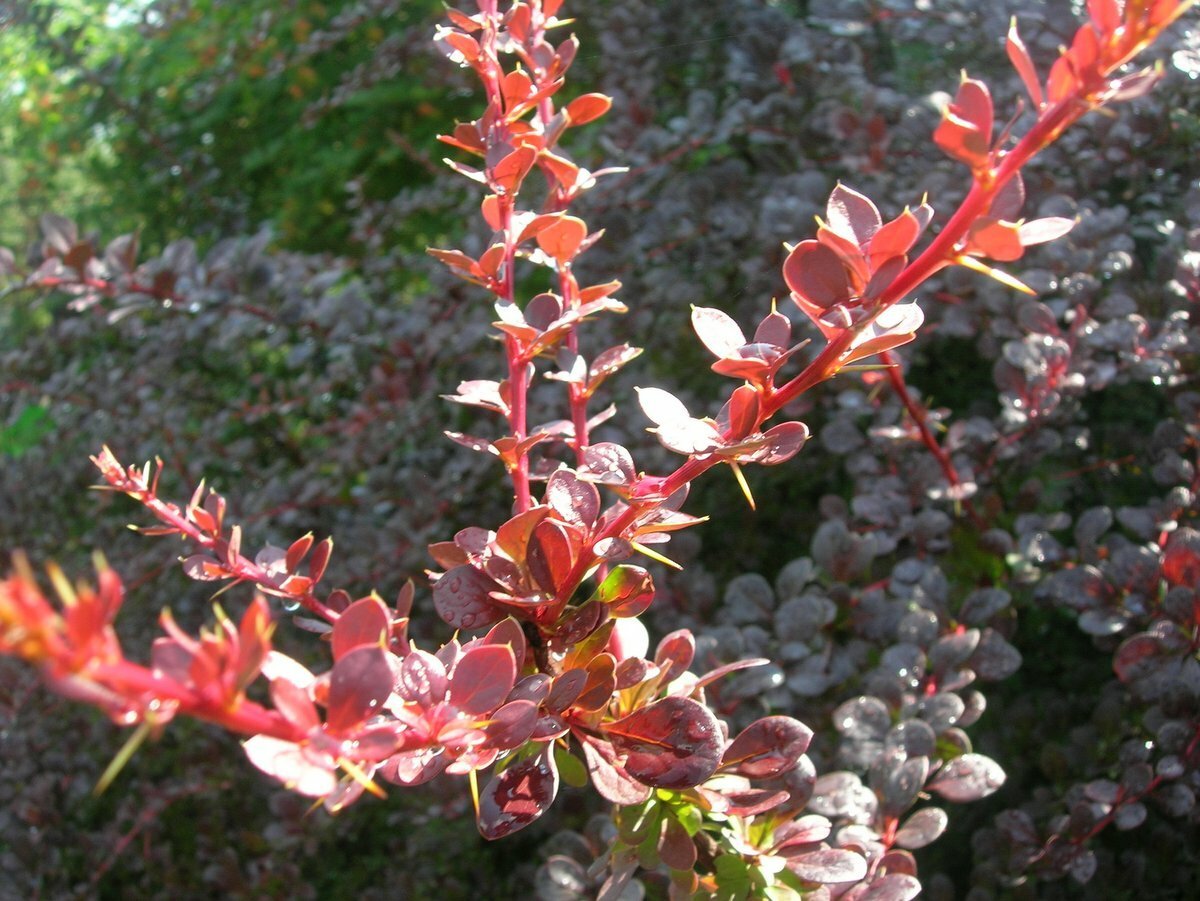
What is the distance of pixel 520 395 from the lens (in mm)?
792

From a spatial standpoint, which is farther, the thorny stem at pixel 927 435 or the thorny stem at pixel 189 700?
the thorny stem at pixel 927 435

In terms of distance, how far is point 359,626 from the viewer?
51 cm

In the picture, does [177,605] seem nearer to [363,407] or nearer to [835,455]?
[363,407]

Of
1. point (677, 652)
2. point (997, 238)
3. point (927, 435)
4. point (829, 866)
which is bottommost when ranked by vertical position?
point (927, 435)

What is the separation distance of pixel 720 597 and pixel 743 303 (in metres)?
0.52

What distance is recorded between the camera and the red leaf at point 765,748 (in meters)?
0.77

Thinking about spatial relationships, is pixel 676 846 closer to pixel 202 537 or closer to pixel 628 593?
pixel 628 593

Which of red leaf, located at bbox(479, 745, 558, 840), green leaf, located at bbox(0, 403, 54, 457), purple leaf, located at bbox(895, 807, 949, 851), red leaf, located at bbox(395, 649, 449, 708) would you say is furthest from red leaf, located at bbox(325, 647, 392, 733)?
green leaf, located at bbox(0, 403, 54, 457)

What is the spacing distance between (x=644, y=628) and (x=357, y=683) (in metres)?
0.45

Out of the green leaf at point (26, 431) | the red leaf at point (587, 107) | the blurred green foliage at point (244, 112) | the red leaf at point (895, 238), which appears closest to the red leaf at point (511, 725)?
the red leaf at point (895, 238)

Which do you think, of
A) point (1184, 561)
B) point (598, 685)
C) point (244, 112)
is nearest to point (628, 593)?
point (598, 685)

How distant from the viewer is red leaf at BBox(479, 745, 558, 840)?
0.66 m

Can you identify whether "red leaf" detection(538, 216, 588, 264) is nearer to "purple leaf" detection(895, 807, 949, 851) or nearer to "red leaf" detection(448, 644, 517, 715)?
"red leaf" detection(448, 644, 517, 715)

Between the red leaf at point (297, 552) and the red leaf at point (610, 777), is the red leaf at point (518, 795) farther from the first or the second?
the red leaf at point (297, 552)
